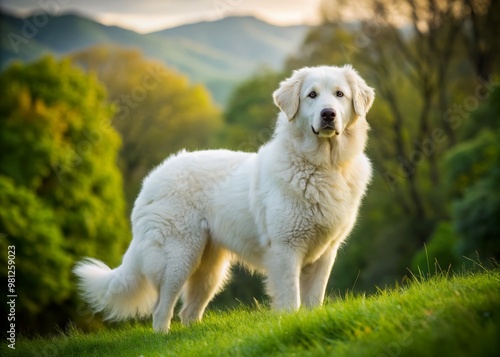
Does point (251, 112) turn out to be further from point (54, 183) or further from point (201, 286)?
point (201, 286)

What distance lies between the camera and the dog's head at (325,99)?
6262 mm

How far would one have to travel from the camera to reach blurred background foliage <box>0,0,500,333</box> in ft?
74.5

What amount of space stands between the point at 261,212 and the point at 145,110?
122 feet

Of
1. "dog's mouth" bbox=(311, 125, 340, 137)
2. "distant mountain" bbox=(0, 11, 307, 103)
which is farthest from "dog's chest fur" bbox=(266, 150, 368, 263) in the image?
"distant mountain" bbox=(0, 11, 307, 103)

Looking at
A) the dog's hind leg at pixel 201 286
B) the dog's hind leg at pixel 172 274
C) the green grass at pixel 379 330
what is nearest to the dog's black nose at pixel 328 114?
the green grass at pixel 379 330

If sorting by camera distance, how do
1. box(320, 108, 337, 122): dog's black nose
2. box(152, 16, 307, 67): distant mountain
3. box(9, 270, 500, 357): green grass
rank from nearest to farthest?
box(9, 270, 500, 357): green grass < box(320, 108, 337, 122): dog's black nose < box(152, 16, 307, 67): distant mountain

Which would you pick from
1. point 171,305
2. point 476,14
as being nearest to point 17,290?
point 171,305

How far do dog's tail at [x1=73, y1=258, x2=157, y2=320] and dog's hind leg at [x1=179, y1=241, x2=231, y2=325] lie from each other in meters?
0.46

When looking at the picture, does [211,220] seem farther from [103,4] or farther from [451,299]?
[103,4]

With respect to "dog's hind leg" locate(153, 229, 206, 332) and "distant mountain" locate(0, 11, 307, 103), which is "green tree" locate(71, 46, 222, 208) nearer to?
"distant mountain" locate(0, 11, 307, 103)

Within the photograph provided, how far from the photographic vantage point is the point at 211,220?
726cm

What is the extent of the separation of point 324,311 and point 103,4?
72.3 feet

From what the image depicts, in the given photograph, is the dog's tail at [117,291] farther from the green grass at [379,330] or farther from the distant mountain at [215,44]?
the distant mountain at [215,44]

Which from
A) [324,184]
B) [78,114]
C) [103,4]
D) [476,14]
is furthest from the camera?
[476,14]
